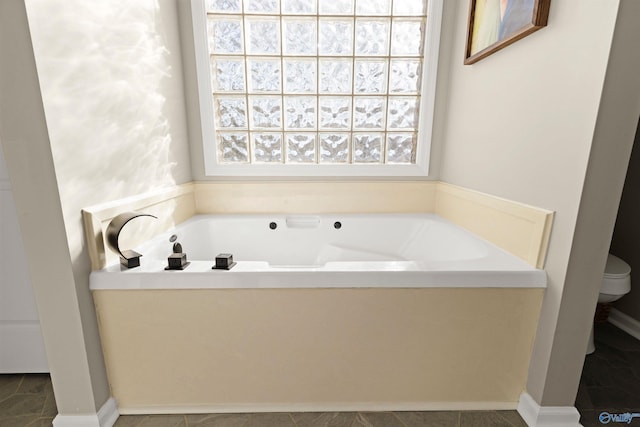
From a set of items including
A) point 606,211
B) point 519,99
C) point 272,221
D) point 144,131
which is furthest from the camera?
point 272,221

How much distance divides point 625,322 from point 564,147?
1.40m

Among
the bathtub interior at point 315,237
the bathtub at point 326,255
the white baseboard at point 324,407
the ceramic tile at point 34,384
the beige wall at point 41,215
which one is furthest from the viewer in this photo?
the bathtub interior at point 315,237

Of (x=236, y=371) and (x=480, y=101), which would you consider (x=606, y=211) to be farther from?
(x=236, y=371)

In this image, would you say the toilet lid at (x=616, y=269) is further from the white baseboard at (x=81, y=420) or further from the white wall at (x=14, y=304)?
the white wall at (x=14, y=304)

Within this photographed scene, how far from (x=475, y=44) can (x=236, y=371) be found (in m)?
1.76

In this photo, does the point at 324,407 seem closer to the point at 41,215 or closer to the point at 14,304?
the point at 41,215

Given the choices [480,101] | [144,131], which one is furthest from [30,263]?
[480,101]

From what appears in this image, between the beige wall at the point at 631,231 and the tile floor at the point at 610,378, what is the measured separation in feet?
0.55

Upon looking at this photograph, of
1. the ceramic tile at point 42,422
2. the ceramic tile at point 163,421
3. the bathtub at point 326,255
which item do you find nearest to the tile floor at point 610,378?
the bathtub at point 326,255

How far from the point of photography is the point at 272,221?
170 cm

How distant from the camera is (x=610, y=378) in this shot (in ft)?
3.99

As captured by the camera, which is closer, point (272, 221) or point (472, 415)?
point (472, 415)

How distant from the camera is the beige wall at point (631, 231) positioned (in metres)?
1.55

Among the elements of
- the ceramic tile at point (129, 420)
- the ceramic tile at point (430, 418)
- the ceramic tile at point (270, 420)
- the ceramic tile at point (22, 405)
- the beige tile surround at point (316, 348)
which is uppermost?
the beige tile surround at point (316, 348)
